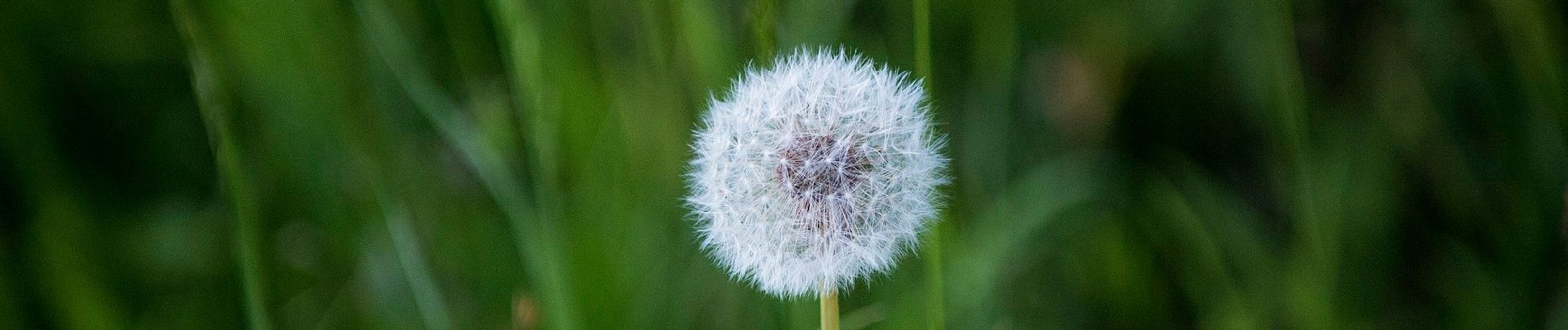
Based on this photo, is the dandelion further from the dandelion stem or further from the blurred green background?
the blurred green background

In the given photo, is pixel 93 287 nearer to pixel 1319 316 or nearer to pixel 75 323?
pixel 75 323

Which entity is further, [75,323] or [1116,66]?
[1116,66]

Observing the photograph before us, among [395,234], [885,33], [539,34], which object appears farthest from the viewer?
[885,33]

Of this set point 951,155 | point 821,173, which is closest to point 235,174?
point 821,173

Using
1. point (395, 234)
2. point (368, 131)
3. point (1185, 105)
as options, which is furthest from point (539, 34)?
point (1185, 105)

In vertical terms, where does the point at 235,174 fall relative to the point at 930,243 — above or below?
above

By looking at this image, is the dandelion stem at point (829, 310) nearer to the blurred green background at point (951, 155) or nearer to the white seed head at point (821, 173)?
the white seed head at point (821, 173)

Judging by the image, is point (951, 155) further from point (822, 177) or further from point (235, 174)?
point (235, 174)
